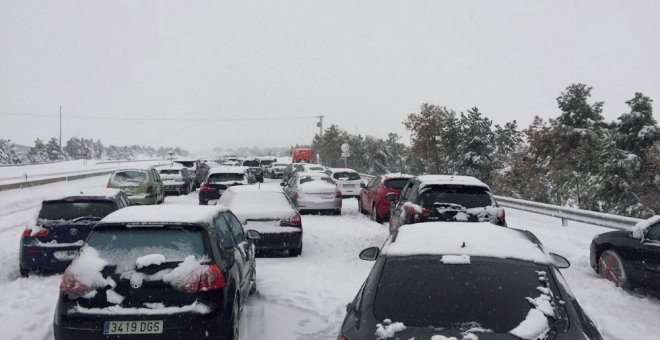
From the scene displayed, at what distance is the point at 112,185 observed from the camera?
18578 millimetres

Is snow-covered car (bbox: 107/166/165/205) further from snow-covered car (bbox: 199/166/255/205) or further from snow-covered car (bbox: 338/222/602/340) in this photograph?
snow-covered car (bbox: 338/222/602/340)

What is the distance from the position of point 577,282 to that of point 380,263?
6.40m

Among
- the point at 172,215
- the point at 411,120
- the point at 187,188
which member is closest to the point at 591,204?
the point at 411,120

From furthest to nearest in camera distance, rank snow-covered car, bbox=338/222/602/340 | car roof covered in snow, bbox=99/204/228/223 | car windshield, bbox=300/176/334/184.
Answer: car windshield, bbox=300/176/334/184, car roof covered in snow, bbox=99/204/228/223, snow-covered car, bbox=338/222/602/340

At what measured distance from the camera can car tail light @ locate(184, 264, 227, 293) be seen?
15.1ft

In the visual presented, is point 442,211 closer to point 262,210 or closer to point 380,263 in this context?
point 262,210

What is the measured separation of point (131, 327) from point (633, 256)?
7.25 metres

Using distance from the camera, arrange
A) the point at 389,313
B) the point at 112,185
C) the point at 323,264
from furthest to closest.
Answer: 1. the point at 112,185
2. the point at 323,264
3. the point at 389,313

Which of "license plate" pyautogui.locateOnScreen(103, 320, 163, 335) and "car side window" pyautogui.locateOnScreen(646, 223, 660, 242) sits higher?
"car side window" pyautogui.locateOnScreen(646, 223, 660, 242)

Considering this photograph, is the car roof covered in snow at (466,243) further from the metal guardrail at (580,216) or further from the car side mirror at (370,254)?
the metal guardrail at (580,216)

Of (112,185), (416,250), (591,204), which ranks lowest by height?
(591,204)

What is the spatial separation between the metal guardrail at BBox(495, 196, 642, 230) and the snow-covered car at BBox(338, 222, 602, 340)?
359 inches

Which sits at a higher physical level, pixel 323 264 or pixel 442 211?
pixel 442 211

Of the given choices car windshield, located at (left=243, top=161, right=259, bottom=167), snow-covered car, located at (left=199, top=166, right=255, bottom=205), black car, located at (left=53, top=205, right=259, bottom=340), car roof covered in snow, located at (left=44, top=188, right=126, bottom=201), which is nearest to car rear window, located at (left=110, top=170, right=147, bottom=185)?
snow-covered car, located at (left=199, top=166, right=255, bottom=205)
